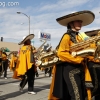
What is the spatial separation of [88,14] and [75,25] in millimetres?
280

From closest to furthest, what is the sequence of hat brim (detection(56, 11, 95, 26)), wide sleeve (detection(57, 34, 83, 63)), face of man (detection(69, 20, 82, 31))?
wide sleeve (detection(57, 34, 83, 63)) → hat brim (detection(56, 11, 95, 26)) → face of man (detection(69, 20, 82, 31))

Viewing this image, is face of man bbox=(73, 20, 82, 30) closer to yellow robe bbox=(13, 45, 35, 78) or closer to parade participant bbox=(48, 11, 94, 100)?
parade participant bbox=(48, 11, 94, 100)

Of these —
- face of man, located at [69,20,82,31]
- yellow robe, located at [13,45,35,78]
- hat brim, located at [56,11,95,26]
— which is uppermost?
hat brim, located at [56,11,95,26]

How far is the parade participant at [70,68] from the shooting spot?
3.77m

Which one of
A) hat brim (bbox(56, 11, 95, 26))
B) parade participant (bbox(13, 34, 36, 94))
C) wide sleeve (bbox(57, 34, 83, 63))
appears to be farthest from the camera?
parade participant (bbox(13, 34, 36, 94))

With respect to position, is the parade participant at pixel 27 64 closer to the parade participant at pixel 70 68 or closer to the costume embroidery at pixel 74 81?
the parade participant at pixel 70 68

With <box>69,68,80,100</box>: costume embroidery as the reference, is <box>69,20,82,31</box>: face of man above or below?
above

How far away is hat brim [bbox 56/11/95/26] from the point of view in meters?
3.91

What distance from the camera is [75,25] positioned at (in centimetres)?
404

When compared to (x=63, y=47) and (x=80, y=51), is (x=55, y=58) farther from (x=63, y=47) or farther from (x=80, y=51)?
(x=80, y=51)

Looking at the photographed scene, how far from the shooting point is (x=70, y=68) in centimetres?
388

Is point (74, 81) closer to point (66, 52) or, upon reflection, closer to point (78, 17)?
point (66, 52)

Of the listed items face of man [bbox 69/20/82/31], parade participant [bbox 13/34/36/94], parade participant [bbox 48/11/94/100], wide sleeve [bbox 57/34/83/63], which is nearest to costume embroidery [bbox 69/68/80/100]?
parade participant [bbox 48/11/94/100]

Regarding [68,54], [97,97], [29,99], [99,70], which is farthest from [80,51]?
[29,99]
